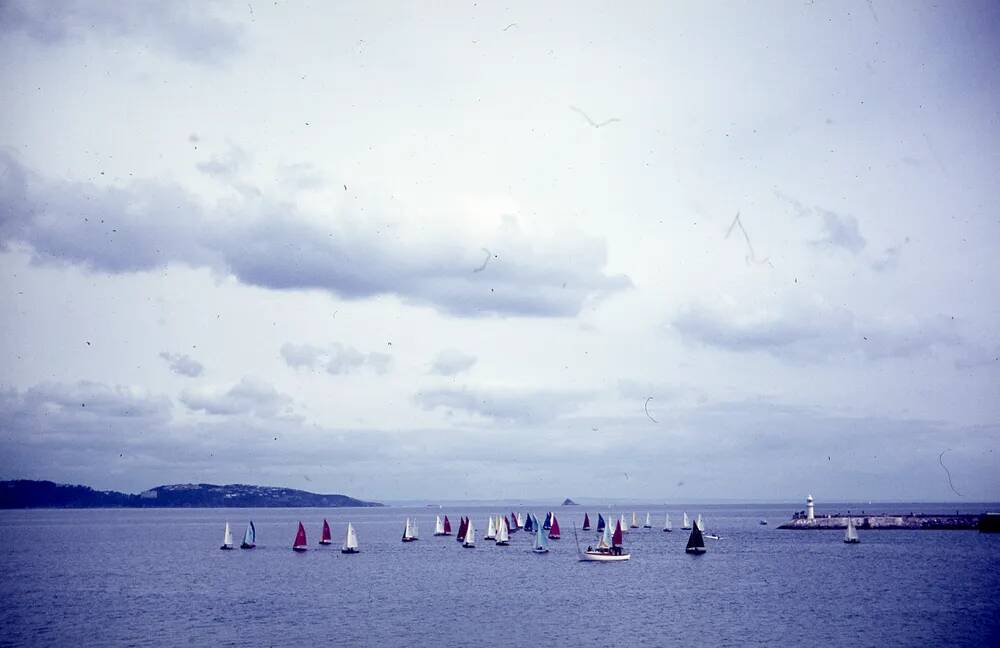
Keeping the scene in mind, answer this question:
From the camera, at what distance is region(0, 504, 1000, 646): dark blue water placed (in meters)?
57.5

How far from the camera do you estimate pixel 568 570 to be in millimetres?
99875

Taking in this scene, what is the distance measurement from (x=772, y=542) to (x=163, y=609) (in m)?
110

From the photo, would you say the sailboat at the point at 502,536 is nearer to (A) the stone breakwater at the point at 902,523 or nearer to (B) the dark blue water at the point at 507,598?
(B) the dark blue water at the point at 507,598

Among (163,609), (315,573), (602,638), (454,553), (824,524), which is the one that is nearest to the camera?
(602,638)

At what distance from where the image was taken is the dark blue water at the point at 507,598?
5750 cm

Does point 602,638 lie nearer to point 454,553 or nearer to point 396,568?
point 396,568

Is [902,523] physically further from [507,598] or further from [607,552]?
[507,598]

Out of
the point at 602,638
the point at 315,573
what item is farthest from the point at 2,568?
the point at 602,638

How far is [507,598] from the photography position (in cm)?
7494

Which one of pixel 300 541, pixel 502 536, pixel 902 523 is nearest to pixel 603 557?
pixel 502 536

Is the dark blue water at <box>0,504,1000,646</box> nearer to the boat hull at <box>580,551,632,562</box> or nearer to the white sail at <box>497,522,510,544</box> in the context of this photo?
the boat hull at <box>580,551,632,562</box>

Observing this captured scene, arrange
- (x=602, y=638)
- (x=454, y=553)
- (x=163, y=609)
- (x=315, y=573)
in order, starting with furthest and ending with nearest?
(x=454, y=553) → (x=315, y=573) → (x=163, y=609) → (x=602, y=638)

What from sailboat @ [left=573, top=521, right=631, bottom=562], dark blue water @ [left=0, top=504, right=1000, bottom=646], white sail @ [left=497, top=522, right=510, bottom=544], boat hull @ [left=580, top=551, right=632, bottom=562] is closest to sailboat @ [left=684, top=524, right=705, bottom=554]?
dark blue water @ [left=0, top=504, right=1000, bottom=646]

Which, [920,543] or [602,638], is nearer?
[602,638]
